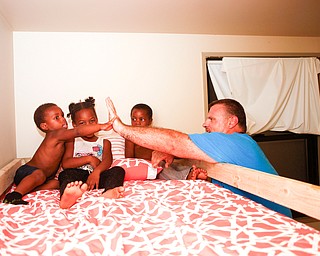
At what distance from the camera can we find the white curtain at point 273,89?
2.89 m

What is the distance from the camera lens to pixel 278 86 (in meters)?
2.98

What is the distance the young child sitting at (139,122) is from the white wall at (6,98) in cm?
90

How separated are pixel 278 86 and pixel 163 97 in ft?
3.90

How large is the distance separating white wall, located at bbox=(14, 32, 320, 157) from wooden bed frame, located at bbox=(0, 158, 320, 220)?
0.97 m

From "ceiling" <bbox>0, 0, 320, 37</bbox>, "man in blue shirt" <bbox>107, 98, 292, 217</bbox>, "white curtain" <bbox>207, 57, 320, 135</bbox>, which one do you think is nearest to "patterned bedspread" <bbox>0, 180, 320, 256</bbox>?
"man in blue shirt" <bbox>107, 98, 292, 217</bbox>

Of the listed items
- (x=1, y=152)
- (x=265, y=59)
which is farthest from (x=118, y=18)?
(x=265, y=59)

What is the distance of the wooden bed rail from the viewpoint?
3.13 ft

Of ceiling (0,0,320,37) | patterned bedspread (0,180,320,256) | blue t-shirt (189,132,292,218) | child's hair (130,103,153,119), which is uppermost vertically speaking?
ceiling (0,0,320,37)

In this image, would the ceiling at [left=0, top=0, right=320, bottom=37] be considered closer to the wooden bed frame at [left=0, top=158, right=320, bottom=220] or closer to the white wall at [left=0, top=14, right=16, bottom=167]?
the white wall at [left=0, top=14, right=16, bottom=167]

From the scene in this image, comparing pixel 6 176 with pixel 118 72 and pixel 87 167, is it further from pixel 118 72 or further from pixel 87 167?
pixel 118 72

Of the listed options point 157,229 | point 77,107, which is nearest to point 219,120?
point 157,229

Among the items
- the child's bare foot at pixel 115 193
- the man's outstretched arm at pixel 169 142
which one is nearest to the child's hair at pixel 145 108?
the man's outstretched arm at pixel 169 142

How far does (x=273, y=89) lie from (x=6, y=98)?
242cm

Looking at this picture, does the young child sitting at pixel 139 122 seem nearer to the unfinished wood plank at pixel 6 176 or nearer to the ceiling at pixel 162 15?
the ceiling at pixel 162 15
